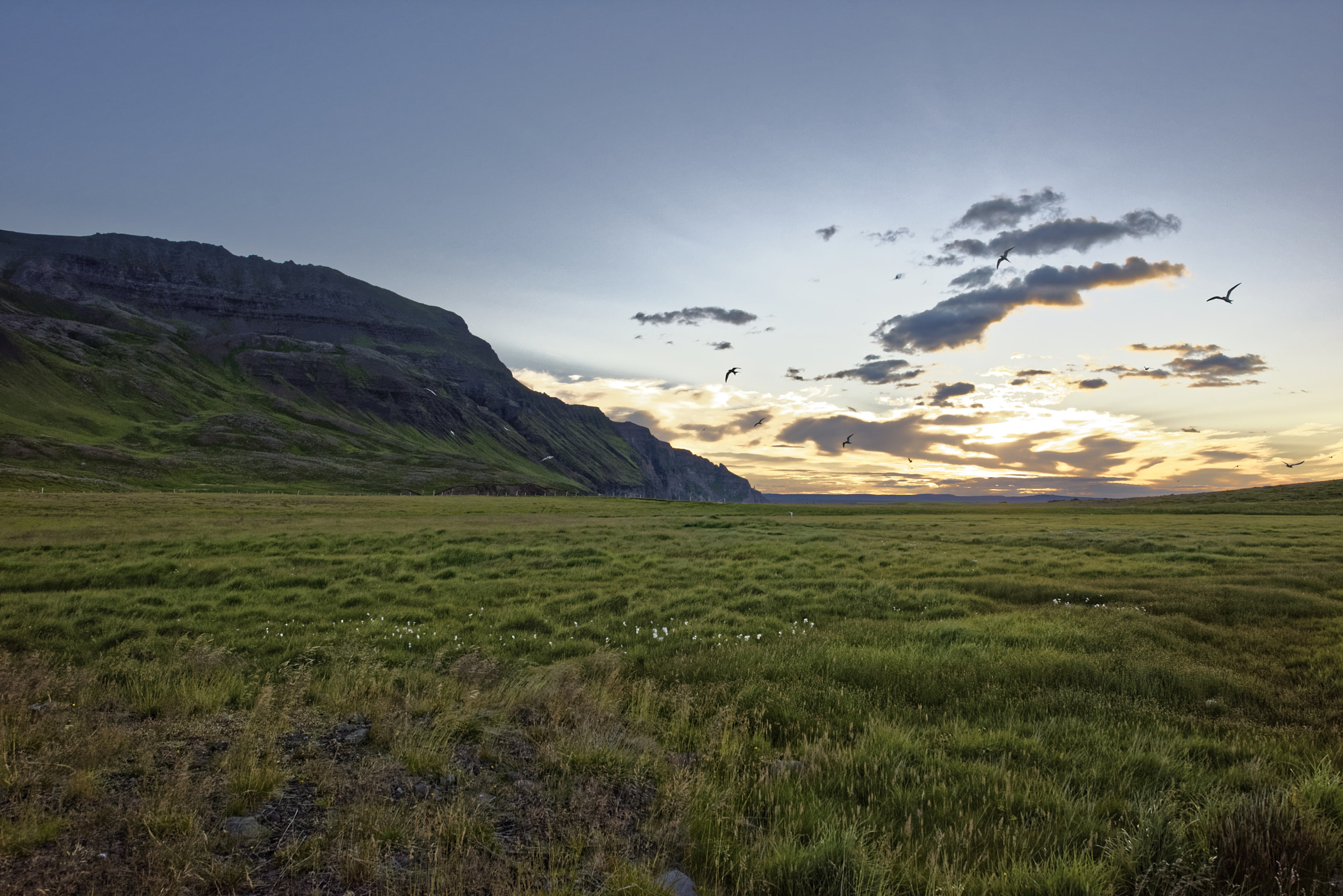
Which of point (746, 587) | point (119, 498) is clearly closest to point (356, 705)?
point (746, 587)

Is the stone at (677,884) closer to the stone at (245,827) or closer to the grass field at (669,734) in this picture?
the grass field at (669,734)

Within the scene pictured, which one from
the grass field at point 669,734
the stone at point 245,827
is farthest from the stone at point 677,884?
the stone at point 245,827

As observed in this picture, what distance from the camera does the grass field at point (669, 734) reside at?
4738 mm

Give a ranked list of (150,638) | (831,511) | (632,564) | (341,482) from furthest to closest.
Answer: (341,482), (831,511), (632,564), (150,638)

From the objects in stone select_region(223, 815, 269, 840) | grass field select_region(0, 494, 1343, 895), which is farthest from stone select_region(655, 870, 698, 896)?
stone select_region(223, 815, 269, 840)

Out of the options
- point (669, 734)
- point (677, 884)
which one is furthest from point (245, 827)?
point (669, 734)

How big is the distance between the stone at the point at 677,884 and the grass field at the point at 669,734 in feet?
0.45

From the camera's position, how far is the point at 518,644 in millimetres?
12828

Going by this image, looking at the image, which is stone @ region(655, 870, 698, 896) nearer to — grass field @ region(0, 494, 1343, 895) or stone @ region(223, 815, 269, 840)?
grass field @ region(0, 494, 1343, 895)

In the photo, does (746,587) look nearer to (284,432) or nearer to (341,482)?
(341,482)

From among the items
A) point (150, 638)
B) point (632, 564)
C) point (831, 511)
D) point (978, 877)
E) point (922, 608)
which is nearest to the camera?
point (978, 877)

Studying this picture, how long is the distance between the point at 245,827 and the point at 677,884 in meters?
3.84

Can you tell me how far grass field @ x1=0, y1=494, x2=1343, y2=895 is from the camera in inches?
187

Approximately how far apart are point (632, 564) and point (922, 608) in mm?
11070
